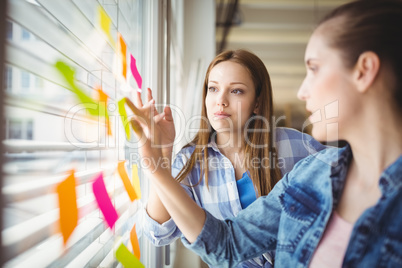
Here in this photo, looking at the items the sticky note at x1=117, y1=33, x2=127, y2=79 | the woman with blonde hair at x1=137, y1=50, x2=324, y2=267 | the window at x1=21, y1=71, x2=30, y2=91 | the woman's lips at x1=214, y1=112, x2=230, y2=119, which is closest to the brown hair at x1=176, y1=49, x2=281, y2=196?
the woman with blonde hair at x1=137, y1=50, x2=324, y2=267

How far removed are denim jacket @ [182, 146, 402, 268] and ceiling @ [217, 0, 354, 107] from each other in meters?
3.39

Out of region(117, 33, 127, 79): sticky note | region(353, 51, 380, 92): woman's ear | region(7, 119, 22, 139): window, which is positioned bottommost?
region(7, 119, 22, 139): window

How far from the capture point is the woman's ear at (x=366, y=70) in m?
0.56

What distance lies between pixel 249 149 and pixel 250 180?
0.41 feet

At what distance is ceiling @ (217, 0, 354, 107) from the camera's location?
3.93 metres

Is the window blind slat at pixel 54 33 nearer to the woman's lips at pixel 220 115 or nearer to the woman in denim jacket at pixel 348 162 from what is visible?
the woman in denim jacket at pixel 348 162

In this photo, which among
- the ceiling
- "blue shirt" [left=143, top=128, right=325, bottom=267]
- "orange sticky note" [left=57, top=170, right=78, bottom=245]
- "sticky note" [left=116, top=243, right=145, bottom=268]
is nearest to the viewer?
"orange sticky note" [left=57, top=170, right=78, bottom=245]

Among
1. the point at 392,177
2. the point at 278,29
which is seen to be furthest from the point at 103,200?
the point at 278,29

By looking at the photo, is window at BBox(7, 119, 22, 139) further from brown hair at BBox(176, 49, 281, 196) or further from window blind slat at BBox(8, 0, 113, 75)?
brown hair at BBox(176, 49, 281, 196)

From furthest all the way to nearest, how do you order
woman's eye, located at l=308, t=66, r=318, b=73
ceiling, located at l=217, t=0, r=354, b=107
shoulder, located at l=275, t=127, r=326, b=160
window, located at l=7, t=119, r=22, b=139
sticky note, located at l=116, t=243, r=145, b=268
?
ceiling, located at l=217, t=0, r=354, b=107
shoulder, located at l=275, t=127, r=326, b=160
sticky note, located at l=116, t=243, r=145, b=268
woman's eye, located at l=308, t=66, r=318, b=73
window, located at l=7, t=119, r=22, b=139

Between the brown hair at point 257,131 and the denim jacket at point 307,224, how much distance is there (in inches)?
11.8

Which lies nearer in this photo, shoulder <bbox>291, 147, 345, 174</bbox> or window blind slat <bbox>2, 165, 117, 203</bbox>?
window blind slat <bbox>2, 165, 117, 203</bbox>

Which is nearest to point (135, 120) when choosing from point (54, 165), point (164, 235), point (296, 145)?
point (54, 165)

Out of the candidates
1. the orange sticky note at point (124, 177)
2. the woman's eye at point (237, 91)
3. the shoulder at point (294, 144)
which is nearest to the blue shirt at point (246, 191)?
the shoulder at point (294, 144)
